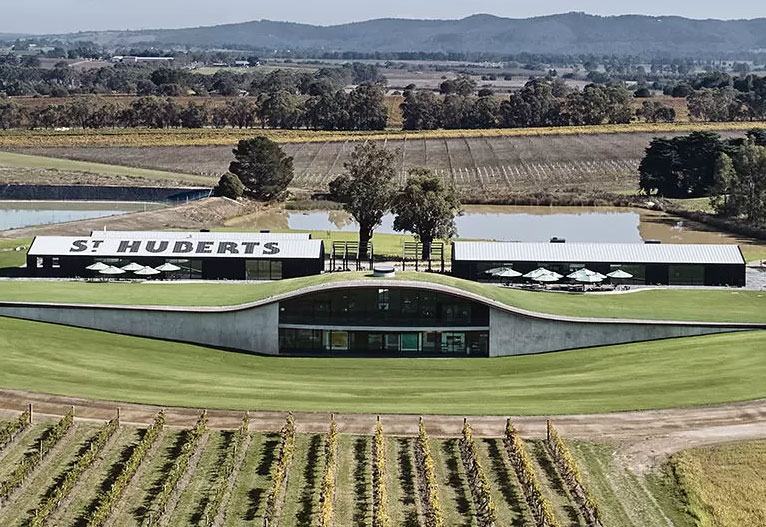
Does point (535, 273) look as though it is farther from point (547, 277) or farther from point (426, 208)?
point (426, 208)

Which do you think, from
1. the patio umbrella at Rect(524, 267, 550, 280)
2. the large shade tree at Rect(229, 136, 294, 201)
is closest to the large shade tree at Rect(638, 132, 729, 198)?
the large shade tree at Rect(229, 136, 294, 201)

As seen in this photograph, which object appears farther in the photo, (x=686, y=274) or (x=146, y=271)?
(x=686, y=274)

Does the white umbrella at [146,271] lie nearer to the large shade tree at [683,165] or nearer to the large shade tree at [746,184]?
the large shade tree at [746,184]

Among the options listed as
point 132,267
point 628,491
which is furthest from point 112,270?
point 628,491

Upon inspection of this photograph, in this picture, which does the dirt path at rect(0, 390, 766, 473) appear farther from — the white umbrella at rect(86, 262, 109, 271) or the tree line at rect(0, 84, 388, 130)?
the tree line at rect(0, 84, 388, 130)

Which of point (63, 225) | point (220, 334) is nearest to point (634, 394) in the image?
point (220, 334)

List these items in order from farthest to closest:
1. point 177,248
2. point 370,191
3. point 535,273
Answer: point 370,191
point 177,248
point 535,273
